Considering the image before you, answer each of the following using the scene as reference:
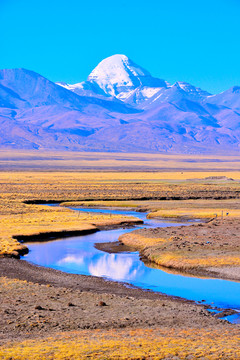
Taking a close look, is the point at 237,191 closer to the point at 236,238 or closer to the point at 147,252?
the point at 236,238

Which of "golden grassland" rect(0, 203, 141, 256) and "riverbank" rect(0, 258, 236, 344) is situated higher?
"golden grassland" rect(0, 203, 141, 256)

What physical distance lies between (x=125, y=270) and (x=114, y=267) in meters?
1.20

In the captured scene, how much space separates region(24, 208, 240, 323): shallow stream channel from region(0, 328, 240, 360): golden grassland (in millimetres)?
3479

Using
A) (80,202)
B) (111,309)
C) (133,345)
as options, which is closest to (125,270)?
(111,309)

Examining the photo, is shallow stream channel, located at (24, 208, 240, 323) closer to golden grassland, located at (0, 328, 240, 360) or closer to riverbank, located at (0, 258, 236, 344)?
riverbank, located at (0, 258, 236, 344)

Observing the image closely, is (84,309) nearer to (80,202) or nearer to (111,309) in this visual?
(111,309)

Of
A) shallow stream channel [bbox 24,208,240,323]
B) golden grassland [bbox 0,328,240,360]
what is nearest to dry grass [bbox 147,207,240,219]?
shallow stream channel [bbox 24,208,240,323]

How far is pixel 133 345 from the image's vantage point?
18328 mm

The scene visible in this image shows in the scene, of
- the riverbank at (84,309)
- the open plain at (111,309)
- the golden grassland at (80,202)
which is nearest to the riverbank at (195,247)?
the open plain at (111,309)

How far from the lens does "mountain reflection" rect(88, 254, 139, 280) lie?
31.2m

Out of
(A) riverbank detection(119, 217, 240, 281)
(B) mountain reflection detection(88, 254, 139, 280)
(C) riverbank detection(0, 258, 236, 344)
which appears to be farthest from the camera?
(A) riverbank detection(119, 217, 240, 281)

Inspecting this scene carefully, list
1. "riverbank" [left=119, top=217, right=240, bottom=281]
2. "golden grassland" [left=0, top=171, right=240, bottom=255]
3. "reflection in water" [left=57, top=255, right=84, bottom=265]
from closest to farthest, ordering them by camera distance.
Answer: "riverbank" [left=119, top=217, right=240, bottom=281] → "reflection in water" [left=57, top=255, right=84, bottom=265] → "golden grassland" [left=0, top=171, right=240, bottom=255]

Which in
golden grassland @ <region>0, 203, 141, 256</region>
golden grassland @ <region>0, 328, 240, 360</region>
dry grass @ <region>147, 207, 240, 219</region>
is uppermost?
dry grass @ <region>147, 207, 240, 219</region>

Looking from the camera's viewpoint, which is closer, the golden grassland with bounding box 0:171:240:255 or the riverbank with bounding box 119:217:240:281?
the riverbank with bounding box 119:217:240:281
